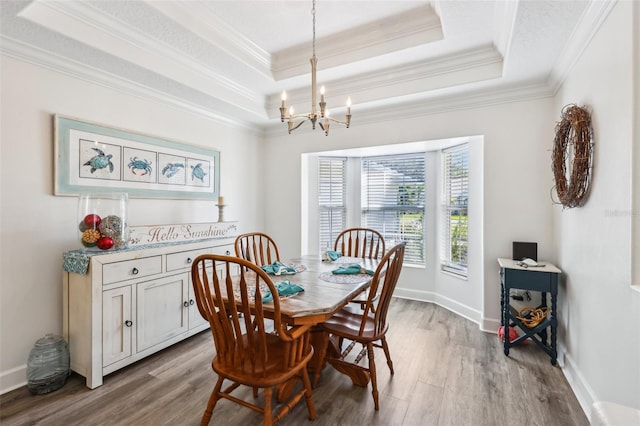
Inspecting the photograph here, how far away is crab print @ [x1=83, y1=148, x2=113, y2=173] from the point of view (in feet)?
8.13

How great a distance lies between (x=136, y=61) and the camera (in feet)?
7.89

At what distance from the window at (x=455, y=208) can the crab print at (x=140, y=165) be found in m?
3.53

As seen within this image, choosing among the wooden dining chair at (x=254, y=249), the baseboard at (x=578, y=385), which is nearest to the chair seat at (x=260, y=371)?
the wooden dining chair at (x=254, y=249)

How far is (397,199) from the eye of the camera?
14.1 ft

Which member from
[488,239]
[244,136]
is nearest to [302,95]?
[244,136]

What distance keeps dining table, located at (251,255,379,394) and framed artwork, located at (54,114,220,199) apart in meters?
1.60

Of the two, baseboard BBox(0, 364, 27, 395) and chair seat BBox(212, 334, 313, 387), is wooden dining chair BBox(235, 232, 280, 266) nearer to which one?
chair seat BBox(212, 334, 313, 387)

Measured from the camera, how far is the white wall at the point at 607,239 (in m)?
1.46

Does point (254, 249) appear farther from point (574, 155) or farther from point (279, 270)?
point (574, 155)

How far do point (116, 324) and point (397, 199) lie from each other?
356 cm

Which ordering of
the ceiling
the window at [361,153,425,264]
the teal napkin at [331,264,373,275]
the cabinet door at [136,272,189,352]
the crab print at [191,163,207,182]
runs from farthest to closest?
the window at [361,153,425,264], the crab print at [191,163,207,182], the cabinet door at [136,272,189,352], the teal napkin at [331,264,373,275], the ceiling

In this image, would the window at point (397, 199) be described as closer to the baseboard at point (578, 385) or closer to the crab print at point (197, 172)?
the baseboard at point (578, 385)

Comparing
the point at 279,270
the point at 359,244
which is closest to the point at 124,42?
the point at 279,270

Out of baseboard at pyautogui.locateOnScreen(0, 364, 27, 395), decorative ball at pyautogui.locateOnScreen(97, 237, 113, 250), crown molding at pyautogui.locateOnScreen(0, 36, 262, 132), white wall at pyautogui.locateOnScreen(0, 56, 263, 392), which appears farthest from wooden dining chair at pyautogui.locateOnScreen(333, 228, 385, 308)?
baseboard at pyautogui.locateOnScreen(0, 364, 27, 395)
